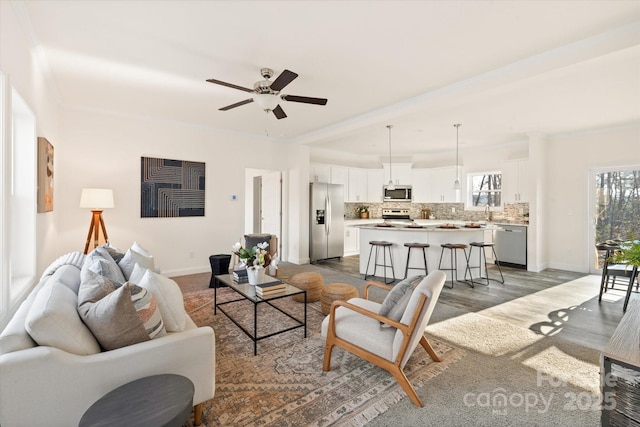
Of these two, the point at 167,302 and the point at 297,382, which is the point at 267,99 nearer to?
the point at 167,302

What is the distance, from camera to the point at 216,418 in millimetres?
1905

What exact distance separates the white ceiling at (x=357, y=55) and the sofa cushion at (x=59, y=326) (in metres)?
2.13

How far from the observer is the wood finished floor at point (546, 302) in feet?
10.9

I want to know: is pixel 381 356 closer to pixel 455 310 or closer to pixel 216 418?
pixel 216 418

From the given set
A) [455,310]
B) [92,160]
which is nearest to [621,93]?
[455,310]

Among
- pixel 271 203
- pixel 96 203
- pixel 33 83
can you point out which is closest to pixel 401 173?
pixel 271 203

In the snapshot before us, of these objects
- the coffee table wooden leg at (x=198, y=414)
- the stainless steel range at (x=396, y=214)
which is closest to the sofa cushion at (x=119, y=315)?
the coffee table wooden leg at (x=198, y=414)

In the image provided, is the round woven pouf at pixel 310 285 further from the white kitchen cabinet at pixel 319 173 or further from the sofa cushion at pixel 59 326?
the white kitchen cabinet at pixel 319 173

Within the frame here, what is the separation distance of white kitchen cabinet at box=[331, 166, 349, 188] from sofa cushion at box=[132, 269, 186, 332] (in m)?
6.23

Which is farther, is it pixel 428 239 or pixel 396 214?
pixel 396 214

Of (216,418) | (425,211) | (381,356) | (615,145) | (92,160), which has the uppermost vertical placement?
(615,145)

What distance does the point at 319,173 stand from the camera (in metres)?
7.70

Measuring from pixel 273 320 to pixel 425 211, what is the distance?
6.40m

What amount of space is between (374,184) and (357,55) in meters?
5.80
